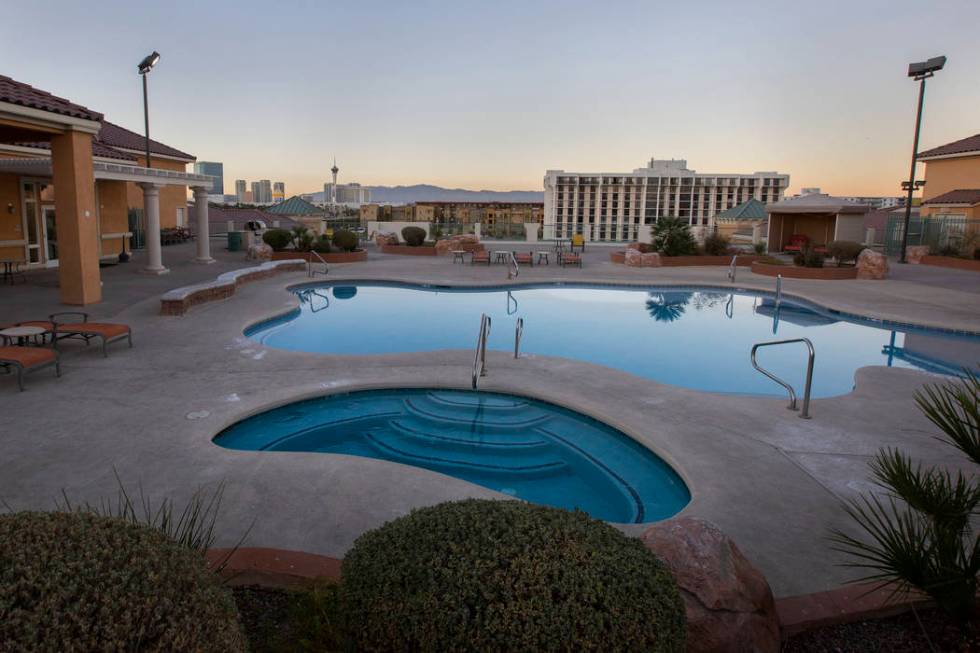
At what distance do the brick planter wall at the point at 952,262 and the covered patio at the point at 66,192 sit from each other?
27.9 metres

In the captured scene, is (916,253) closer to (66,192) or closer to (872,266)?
(872,266)

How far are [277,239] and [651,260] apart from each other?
14.4 m

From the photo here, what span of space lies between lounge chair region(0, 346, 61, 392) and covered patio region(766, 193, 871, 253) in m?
28.1

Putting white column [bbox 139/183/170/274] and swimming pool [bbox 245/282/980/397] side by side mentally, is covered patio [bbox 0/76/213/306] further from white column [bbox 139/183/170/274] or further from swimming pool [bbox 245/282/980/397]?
swimming pool [bbox 245/282/980/397]

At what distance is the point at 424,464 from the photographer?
6.77 meters

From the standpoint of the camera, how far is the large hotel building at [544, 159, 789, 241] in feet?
357

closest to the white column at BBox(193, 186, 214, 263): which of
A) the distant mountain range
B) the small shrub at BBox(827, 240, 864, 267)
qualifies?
the small shrub at BBox(827, 240, 864, 267)

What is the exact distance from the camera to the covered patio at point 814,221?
2758cm

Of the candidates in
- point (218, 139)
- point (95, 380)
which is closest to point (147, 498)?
point (95, 380)

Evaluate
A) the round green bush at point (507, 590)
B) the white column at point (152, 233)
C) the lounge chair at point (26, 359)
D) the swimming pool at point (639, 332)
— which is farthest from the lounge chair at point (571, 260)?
the round green bush at point (507, 590)

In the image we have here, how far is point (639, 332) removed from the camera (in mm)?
14000

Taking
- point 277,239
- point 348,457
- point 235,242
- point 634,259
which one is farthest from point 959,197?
point 348,457

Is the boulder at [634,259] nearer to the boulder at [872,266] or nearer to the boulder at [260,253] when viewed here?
the boulder at [872,266]

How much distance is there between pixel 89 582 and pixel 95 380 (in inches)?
290
